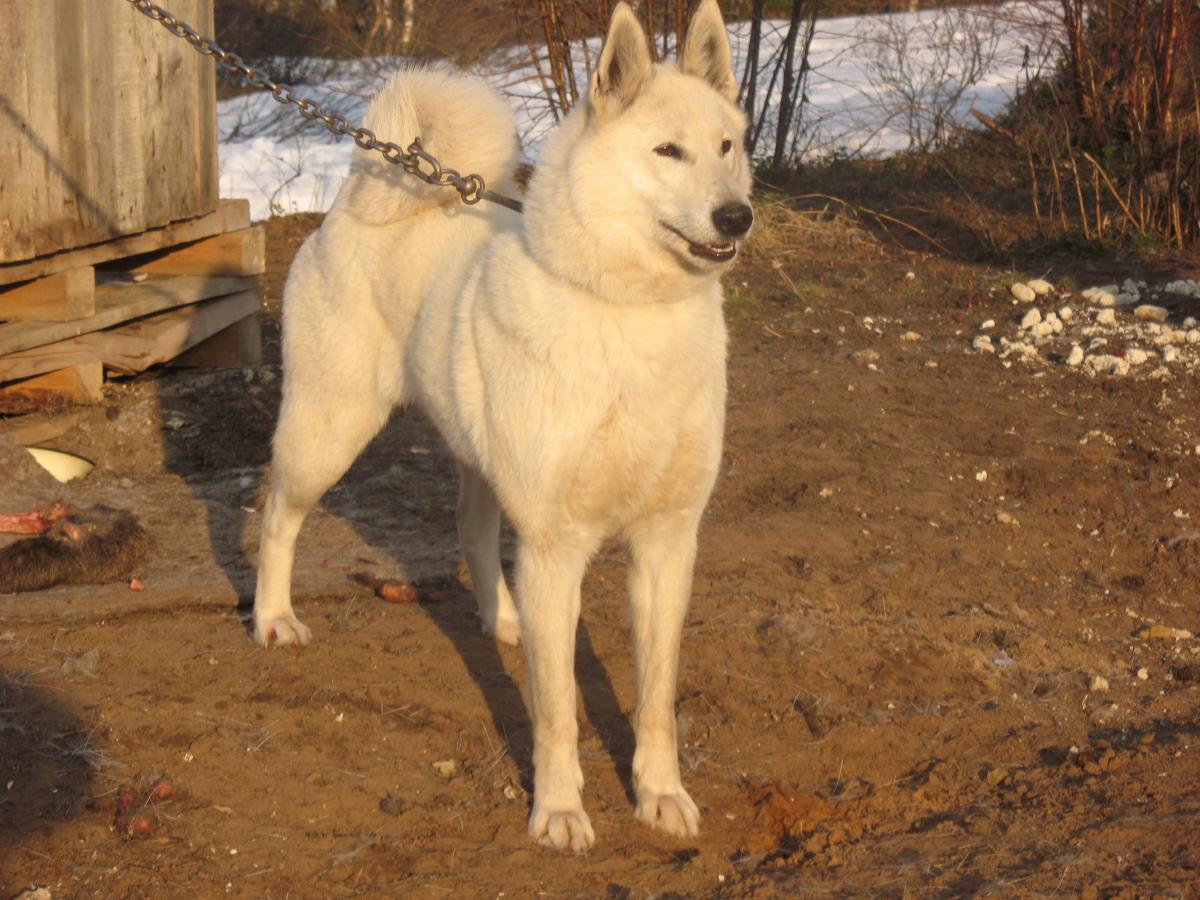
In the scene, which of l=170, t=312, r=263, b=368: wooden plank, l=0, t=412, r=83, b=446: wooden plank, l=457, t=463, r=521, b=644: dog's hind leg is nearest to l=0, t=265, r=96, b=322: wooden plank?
l=0, t=412, r=83, b=446: wooden plank

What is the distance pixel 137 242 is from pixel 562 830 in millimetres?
4063

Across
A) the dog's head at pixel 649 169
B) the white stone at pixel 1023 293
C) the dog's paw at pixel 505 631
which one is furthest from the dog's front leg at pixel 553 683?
the white stone at pixel 1023 293

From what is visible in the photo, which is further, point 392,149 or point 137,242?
point 137,242

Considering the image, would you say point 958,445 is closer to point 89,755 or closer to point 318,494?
point 318,494

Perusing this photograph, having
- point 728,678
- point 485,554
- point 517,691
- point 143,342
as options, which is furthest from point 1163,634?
point 143,342

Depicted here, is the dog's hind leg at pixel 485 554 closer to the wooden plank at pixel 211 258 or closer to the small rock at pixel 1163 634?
the small rock at pixel 1163 634

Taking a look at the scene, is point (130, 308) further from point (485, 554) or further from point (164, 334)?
point (485, 554)

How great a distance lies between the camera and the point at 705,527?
15.9 feet

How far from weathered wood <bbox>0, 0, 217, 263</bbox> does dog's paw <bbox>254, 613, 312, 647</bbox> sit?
214 centimetres

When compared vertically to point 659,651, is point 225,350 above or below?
below

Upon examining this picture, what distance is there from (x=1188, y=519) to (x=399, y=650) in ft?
9.77

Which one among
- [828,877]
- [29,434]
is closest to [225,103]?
[29,434]

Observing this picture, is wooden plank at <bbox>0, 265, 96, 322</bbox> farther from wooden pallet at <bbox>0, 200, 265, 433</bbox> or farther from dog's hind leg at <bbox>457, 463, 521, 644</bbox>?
dog's hind leg at <bbox>457, 463, 521, 644</bbox>

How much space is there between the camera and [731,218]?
9.29ft
